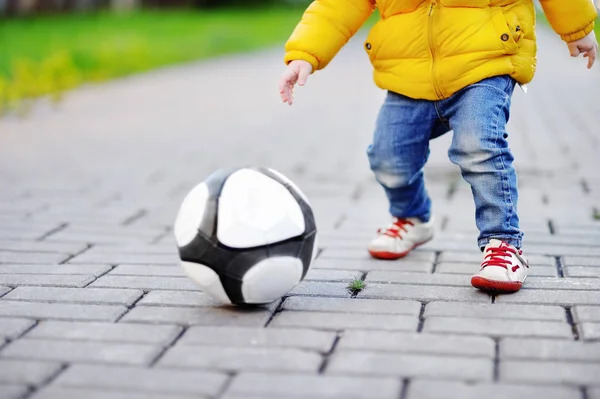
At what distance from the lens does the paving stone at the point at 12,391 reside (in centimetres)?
222

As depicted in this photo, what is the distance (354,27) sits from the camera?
138 inches

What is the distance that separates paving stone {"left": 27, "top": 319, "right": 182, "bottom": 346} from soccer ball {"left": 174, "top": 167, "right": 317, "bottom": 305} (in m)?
0.22

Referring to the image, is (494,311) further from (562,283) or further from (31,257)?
(31,257)

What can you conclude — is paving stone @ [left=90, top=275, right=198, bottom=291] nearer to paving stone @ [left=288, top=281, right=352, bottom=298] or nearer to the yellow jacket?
paving stone @ [left=288, top=281, right=352, bottom=298]

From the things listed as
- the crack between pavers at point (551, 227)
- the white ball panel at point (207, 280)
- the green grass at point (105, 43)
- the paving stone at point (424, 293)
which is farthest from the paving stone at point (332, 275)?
the green grass at point (105, 43)

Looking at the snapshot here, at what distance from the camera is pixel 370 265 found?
3.51 metres

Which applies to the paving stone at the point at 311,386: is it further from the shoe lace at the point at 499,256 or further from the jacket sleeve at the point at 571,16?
the jacket sleeve at the point at 571,16

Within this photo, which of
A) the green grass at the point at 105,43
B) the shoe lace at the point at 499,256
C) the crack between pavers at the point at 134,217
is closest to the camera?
the shoe lace at the point at 499,256

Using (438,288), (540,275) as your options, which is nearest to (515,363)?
(438,288)

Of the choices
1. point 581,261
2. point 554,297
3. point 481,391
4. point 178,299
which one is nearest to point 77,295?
point 178,299

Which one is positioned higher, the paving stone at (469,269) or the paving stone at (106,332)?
the paving stone at (106,332)

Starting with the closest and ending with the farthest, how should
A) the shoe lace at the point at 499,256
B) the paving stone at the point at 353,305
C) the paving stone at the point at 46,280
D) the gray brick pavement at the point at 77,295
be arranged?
the paving stone at the point at 353,305 < the gray brick pavement at the point at 77,295 < the shoe lace at the point at 499,256 < the paving stone at the point at 46,280

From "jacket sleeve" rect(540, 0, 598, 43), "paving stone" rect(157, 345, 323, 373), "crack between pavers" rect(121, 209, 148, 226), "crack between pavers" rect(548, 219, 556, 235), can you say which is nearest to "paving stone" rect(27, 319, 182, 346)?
"paving stone" rect(157, 345, 323, 373)

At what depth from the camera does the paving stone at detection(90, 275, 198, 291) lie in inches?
126
